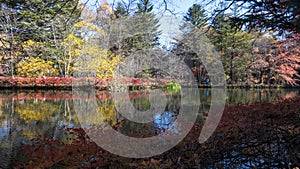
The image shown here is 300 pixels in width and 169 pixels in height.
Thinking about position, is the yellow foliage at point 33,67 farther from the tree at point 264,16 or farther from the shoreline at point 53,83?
the tree at point 264,16

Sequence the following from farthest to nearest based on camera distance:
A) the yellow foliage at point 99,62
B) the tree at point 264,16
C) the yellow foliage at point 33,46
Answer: the yellow foliage at point 99,62 < the yellow foliage at point 33,46 < the tree at point 264,16

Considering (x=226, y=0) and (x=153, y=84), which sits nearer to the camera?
(x=226, y=0)

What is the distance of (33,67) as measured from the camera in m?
16.2

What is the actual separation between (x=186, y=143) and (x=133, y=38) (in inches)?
548

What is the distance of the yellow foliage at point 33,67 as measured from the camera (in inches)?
639

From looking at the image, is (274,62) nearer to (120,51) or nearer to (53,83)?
(120,51)

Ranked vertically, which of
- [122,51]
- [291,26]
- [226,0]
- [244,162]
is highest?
[122,51]

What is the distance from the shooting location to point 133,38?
16.4m

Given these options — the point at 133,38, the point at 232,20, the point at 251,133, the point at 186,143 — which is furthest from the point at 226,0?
the point at 133,38

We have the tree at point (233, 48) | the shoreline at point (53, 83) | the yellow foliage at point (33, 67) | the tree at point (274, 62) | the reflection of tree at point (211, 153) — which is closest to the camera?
the reflection of tree at point (211, 153)

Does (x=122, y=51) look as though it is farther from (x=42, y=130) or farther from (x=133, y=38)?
(x=42, y=130)

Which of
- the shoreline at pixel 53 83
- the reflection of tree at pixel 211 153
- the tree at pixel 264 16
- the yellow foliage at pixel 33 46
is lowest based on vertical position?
the reflection of tree at pixel 211 153

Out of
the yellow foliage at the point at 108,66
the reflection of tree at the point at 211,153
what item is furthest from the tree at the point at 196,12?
the yellow foliage at the point at 108,66

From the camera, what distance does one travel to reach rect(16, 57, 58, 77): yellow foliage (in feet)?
53.2
